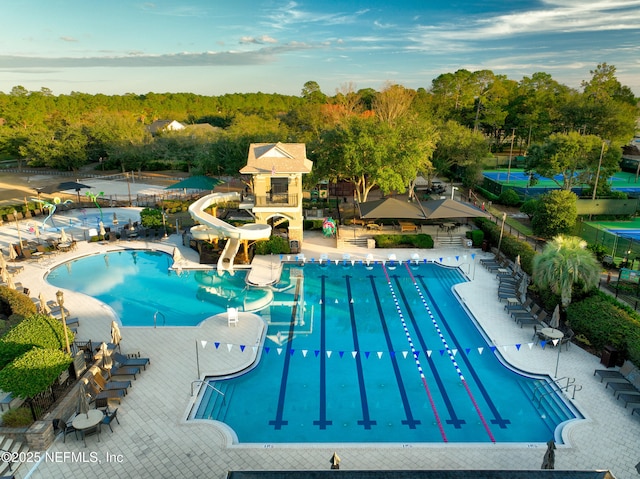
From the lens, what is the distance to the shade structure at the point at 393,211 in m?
28.8

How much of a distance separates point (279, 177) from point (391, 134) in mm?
9317

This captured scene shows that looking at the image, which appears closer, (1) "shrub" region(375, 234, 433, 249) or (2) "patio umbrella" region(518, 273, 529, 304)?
(2) "patio umbrella" region(518, 273, 529, 304)

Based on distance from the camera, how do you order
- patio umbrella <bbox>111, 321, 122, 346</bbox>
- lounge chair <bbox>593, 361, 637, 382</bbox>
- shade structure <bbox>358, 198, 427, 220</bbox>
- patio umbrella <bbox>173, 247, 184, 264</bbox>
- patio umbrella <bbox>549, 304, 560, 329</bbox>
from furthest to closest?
shade structure <bbox>358, 198, 427, 220</bbox> < patio umbrella <bbox>173, 247, 184, 264</bbox> < patio umbrella <bbox>549, 304, 560, 329</bbox> < patio umbrella <bbox>111, 321, 122, 346</bbox> < lounge chair <bbox>593, 361, 637, 382</bbox>

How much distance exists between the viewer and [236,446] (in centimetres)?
1213

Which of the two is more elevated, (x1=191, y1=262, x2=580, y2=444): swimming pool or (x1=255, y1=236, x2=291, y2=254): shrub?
(x1=255, y1=236, x2=291, y2=254): shrub

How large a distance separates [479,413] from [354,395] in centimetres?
400

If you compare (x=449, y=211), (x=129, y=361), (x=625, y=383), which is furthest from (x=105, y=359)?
(x=449, y=211)

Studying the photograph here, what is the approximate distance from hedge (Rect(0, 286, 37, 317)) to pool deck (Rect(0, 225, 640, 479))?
2475 mm

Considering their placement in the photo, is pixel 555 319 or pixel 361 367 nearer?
pixel 361 367

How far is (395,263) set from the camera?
26.6 m

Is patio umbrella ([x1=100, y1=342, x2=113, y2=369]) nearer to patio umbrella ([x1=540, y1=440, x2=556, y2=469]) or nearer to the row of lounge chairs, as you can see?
patio umbrella ([x1=540, y1=440, x2=556, y2=469])

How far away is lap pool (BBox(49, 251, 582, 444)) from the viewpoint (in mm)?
13367

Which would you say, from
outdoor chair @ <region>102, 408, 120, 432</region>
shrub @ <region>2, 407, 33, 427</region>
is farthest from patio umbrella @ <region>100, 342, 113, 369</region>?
shrub @ <region>2, 407, 33, 427</region>

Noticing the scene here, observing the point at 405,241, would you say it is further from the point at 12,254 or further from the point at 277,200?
the point at 12,254
